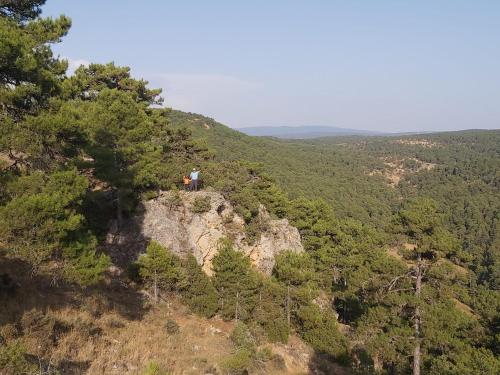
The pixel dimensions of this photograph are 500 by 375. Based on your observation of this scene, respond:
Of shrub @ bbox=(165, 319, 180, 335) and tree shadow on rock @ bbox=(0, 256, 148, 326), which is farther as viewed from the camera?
shrub @ bbox=(165, 319, 180, 335)

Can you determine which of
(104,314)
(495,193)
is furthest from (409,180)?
(104,314)

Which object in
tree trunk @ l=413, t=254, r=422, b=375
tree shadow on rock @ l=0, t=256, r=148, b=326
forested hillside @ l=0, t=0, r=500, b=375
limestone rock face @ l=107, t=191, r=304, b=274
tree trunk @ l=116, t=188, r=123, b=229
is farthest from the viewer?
limestone rock face @ l=107, t=191, r=304, b=274

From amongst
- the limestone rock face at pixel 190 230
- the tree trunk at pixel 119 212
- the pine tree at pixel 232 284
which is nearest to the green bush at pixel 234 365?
the pine tree at pixel 232 284

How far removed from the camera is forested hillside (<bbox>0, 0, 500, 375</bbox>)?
9055 millimetres

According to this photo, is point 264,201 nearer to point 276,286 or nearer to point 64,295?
point 276,286

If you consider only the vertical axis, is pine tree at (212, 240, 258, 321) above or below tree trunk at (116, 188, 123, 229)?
below

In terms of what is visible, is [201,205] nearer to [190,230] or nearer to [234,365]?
[190,230]

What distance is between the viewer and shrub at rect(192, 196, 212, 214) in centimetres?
2242

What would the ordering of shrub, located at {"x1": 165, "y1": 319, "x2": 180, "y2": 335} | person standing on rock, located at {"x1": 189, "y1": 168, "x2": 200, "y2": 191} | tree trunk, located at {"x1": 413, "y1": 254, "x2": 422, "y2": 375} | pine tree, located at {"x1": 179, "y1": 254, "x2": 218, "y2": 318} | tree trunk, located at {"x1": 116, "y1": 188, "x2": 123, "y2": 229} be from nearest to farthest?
shrub, located at {"x1": 165, "y1": 319, "x2": 180, "y2": 335} < tree trunk, located at {"x1": 413, "y1": 254, "x2": 422, "y2": 375} < pine tree, located at {"x1": 179, "y1": 254, "x2": 218, "y2": 318} < tree trunk, located at {"x1": 116, "y1": 188, "x2": 123, "y2": 229} < person standing on rock, located at {"x1": 189, "y1": 168, "x2": 200, "y2": 191}

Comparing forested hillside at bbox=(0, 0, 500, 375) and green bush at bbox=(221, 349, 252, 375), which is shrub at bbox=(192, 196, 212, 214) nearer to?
forested hillside at bbox=(0, 0, 500, 375)

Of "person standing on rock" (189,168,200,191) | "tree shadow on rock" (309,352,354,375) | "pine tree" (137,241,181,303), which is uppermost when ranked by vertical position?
→ "person standing on rock" (189,168,200,191)

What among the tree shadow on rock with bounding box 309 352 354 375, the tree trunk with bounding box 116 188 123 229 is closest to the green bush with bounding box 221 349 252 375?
the tree shadow on rock with bounding box 309 352 354 375

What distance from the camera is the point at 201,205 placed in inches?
886

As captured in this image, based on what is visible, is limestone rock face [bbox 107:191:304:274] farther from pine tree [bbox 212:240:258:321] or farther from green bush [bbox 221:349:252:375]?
green bush [bbox 221:349:252:375]
